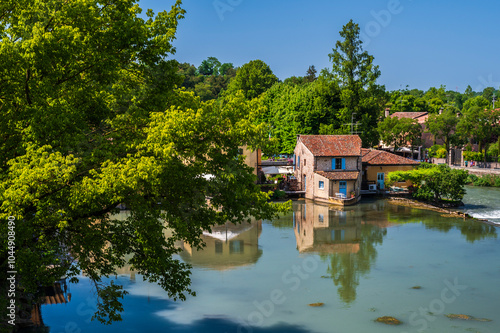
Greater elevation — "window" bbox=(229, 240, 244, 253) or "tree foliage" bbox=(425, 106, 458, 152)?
"tree foliage" bbox=(425, 106, 458, 152)

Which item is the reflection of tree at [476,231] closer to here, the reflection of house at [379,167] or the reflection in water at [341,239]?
the reflection in water at [341,239]

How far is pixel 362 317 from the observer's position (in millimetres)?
20781

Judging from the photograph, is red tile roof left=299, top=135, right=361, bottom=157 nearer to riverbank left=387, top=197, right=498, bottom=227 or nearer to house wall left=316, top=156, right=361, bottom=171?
house wall left=316, top=156, right=361, bottom=171

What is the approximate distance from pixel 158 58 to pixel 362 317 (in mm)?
12972

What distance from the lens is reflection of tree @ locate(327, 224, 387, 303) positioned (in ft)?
79.4

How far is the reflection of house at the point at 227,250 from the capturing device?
94.2 ft

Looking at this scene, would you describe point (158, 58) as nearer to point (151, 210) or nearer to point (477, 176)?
point (151, 210)

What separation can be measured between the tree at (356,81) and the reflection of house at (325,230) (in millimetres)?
22395

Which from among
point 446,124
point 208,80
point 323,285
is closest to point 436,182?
point 323,285

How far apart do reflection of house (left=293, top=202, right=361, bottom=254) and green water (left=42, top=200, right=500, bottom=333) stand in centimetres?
13

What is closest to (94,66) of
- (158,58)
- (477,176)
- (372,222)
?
(158,58)

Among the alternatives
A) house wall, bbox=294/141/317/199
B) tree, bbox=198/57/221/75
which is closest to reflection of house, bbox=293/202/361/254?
house wall, bbox=294/141/317/199

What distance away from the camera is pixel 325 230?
37.5 metres

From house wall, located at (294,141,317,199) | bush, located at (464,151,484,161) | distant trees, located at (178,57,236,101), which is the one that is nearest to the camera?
house wall, located at (294,141,317,199)
